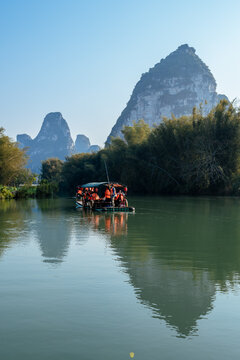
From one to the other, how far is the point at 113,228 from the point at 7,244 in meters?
4.84

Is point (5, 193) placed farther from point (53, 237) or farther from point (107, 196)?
point (53, 237)

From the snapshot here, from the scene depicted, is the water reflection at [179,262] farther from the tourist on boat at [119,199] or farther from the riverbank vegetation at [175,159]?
the riverbank vegetation at [175,159]

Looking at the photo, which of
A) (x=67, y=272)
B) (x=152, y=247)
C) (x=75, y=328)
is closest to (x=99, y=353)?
(x=75, y=328)

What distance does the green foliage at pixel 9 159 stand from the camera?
41375mm

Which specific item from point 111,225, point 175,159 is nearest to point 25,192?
point 175,159

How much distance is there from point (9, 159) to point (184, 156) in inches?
666

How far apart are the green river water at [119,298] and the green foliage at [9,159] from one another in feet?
97.1

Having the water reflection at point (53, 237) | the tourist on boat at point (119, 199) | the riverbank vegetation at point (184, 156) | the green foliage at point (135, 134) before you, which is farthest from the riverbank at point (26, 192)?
the water reflection at point (53, 237)

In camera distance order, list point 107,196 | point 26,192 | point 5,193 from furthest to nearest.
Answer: point 26,192, point 5,193, point 107,196

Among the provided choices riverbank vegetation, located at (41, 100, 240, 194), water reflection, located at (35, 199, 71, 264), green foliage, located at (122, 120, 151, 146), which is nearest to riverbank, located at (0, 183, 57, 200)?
riverbank vegetation, located at (41, 100, 240, 194)

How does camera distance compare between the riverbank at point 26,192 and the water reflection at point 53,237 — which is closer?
the water reflection at point 53,237

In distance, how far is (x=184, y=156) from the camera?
4278cm

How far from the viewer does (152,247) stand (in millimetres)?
11117

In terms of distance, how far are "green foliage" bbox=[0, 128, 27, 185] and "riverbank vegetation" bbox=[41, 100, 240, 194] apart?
11287 millimetres
